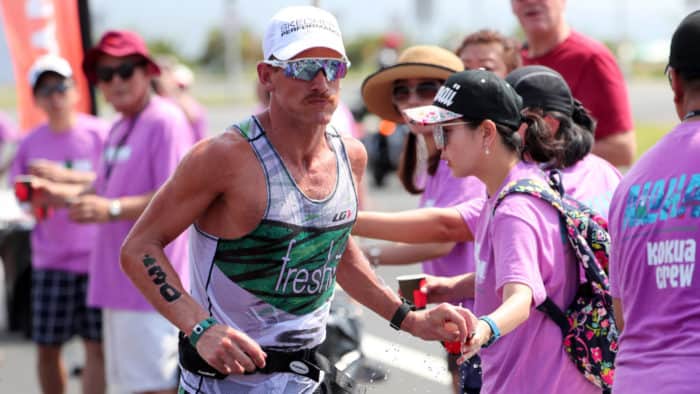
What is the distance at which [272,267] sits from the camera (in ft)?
12.3

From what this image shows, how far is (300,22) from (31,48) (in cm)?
533

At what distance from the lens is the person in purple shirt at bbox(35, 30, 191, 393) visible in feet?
21.4

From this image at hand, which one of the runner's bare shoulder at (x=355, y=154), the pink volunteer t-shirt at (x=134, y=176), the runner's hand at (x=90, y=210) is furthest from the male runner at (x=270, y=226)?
the pink volunteer t-shirt at (x=134, y=176)

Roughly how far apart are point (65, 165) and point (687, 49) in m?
5.59

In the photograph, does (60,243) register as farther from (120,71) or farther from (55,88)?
(120,71)

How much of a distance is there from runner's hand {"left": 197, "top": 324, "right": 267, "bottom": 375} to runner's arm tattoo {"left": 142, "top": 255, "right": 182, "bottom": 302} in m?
0.21

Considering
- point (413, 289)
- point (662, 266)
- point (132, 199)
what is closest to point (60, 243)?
point (132, 199)

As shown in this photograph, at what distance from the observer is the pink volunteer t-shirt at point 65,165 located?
25.6 feet

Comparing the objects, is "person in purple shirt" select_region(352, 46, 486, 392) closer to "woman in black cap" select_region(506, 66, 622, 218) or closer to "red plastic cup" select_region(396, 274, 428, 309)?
"red plastic cup" select_region(396, 274, 428, 309)

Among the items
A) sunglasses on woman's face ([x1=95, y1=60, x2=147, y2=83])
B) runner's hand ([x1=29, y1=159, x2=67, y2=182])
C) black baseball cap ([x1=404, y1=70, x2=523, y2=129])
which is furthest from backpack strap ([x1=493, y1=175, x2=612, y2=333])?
runner's hand ([x1=29, y1=159, x2=67, y2=182])

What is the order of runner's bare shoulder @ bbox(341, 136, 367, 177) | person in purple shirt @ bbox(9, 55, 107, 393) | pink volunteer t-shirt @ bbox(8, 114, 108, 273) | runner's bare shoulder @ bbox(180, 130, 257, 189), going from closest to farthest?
runner's bare shoulder @ bbox(180, 130, 257, 189)
runner's bare shoulder @ bbox(341, 136, 367, 177)
person in purple shirt @ bbox(9, 55, 107, 393)
pink volunteer t-shirt @ bbox(8, 114, 108, 273)

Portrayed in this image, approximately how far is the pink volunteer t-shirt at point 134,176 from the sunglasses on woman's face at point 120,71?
198 millimetres

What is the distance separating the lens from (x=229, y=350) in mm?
3414

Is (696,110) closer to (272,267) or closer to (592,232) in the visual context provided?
(592,232)
